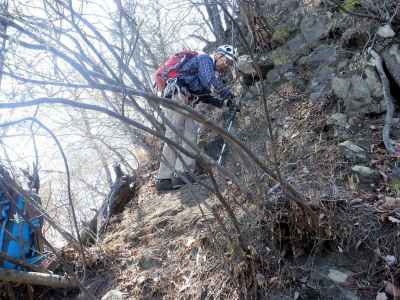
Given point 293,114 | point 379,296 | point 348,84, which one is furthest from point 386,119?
point 379,296

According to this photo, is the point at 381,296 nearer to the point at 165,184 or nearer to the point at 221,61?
the point at 165,184

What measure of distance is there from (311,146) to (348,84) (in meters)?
0.98

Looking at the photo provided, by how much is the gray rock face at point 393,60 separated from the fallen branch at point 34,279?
13.7ft

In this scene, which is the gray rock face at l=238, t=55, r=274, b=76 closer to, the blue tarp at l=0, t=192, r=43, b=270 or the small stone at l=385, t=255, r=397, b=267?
the blue tarp at l=0, t=192, r=43, b=270

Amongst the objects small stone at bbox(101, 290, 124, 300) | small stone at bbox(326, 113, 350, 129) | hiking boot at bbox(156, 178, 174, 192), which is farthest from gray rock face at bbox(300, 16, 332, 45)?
small stone at bbox(101, 290, 124, 300)

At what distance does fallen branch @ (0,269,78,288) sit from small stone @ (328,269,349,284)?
258cm

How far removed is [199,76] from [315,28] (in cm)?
243

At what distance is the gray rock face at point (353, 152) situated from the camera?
3.80 meters

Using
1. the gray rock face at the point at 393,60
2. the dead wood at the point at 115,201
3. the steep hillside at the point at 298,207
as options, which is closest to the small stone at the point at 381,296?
the steep hillside at the point at 298,207

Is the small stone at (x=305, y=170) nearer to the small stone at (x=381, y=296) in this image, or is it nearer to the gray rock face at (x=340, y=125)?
the gray rock face at (x=340, y=125)

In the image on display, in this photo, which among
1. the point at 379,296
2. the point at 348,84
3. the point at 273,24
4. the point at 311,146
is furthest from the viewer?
the point at 273,24

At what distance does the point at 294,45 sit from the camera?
21.4 ft

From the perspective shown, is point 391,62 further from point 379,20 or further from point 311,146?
point 311,146

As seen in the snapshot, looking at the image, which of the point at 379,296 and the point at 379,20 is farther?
the point at 379,20
